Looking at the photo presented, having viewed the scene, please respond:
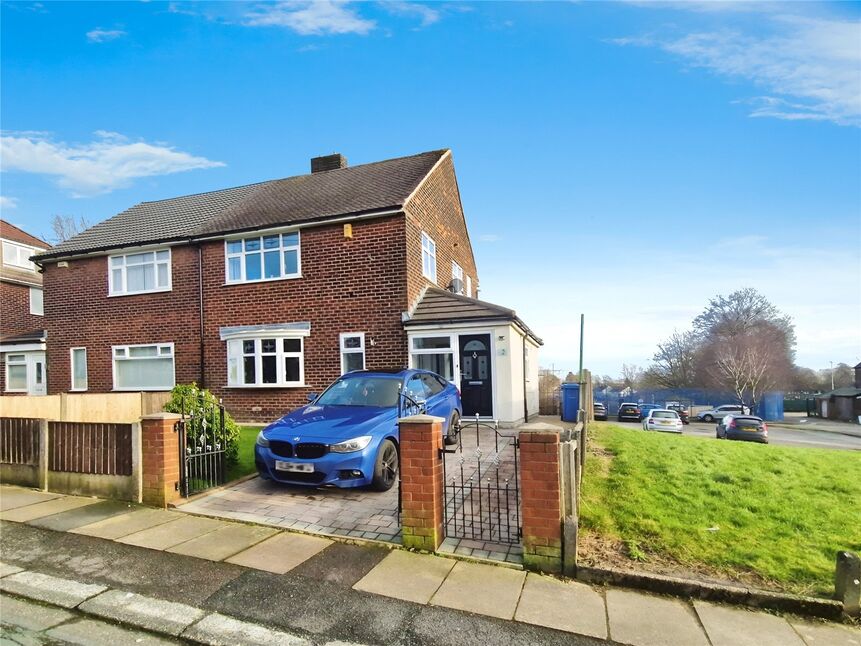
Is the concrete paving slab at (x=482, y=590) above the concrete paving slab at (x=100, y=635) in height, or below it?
below

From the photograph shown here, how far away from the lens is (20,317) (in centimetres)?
2433

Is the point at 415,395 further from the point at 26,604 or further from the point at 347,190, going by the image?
the point at 347,190

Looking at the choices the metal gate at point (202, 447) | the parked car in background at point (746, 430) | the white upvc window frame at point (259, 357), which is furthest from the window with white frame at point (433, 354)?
the parked car in background at point (746, 430)

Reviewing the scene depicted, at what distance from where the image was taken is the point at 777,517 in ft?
18.6

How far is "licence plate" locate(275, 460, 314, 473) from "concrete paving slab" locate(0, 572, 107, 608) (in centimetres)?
247

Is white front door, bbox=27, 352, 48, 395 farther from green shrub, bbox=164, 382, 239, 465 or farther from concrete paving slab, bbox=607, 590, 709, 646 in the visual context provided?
concrete paving slab, bbox=607, 590, 709, 646

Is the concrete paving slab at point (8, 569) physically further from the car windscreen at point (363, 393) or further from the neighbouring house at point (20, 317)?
the neighbouring house at point (20, 317)

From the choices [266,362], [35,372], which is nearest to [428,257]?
[266,362]

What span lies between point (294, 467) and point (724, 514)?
528cm

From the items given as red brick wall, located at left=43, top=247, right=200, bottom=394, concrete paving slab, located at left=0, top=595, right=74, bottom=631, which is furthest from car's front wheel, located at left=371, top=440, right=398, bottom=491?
red brick wall, located at left=43, top=247, right=200, bottom=394

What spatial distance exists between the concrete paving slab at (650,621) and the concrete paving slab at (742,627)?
3.9 inches

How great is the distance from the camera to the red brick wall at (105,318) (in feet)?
49.5

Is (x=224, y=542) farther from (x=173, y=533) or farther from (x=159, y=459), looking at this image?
(x=159, y=459)

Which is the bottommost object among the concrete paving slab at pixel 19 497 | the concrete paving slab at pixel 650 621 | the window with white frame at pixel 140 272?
the concrete paving slab at pixel 650 621
